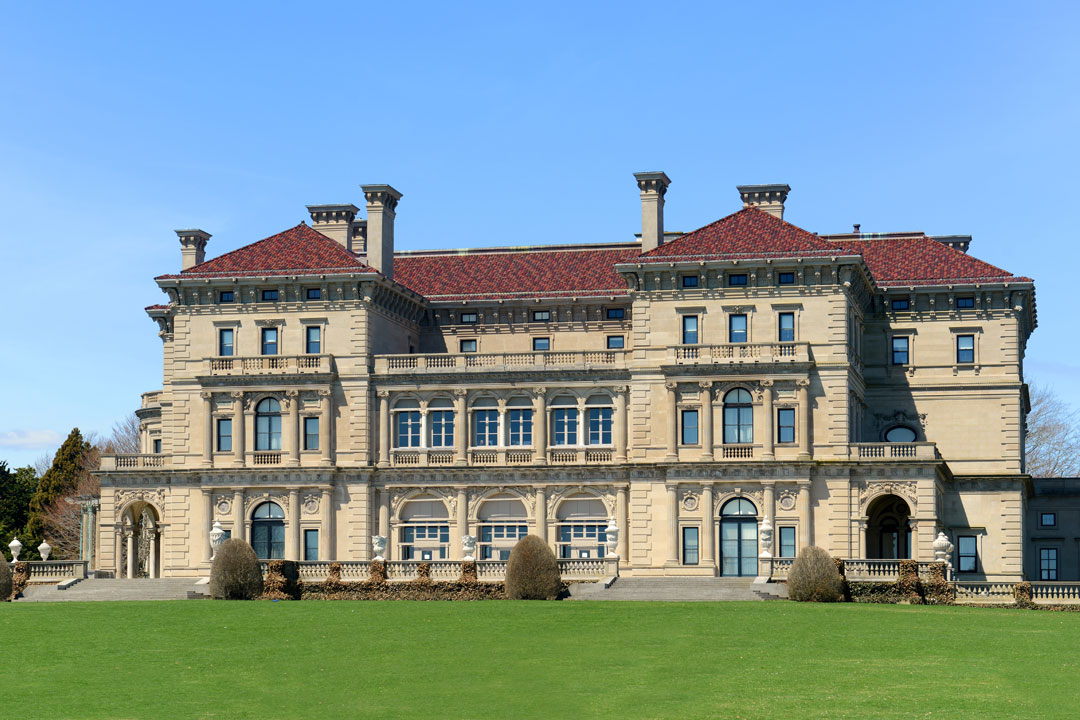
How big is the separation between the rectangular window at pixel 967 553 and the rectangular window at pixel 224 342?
32.2 metres

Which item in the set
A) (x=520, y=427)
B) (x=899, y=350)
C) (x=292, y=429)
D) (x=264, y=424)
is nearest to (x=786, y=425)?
(x=899, y=350)

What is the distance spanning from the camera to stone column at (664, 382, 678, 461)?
74.9m

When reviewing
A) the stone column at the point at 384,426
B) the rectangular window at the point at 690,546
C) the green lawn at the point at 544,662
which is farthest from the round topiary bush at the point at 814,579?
the stone column at the point at 384,426

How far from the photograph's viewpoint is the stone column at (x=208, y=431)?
259ft

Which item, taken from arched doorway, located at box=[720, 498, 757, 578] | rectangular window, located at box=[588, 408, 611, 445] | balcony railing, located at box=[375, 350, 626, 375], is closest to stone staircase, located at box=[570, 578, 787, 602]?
arched doorway, located at box=[720, 498, 757, 578]

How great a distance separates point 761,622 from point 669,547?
83.9ft

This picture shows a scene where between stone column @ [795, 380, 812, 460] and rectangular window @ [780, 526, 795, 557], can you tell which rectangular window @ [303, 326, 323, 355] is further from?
rectangular window @ [780, 526, 795, 557]

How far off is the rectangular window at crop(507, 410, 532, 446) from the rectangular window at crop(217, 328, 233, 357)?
40.6 feet

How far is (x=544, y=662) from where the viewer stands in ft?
134

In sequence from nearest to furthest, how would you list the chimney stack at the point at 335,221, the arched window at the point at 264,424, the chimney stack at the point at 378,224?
the arched window at the point at 264,424 < the chimney stack at the point at 378,224 < the chimney stack at the point at 335,221

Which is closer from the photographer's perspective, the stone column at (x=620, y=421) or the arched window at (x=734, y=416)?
the arched window at (x=734, y=416)

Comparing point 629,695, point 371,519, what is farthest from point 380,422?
point 629,695

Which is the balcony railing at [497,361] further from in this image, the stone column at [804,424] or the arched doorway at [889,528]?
the arched doorway at [889,528]

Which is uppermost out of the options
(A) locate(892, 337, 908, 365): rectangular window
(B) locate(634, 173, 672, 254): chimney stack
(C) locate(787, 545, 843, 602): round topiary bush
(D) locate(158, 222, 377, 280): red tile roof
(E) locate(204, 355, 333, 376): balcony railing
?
(B) locate(634, 173, 672, 254): chimney stack
